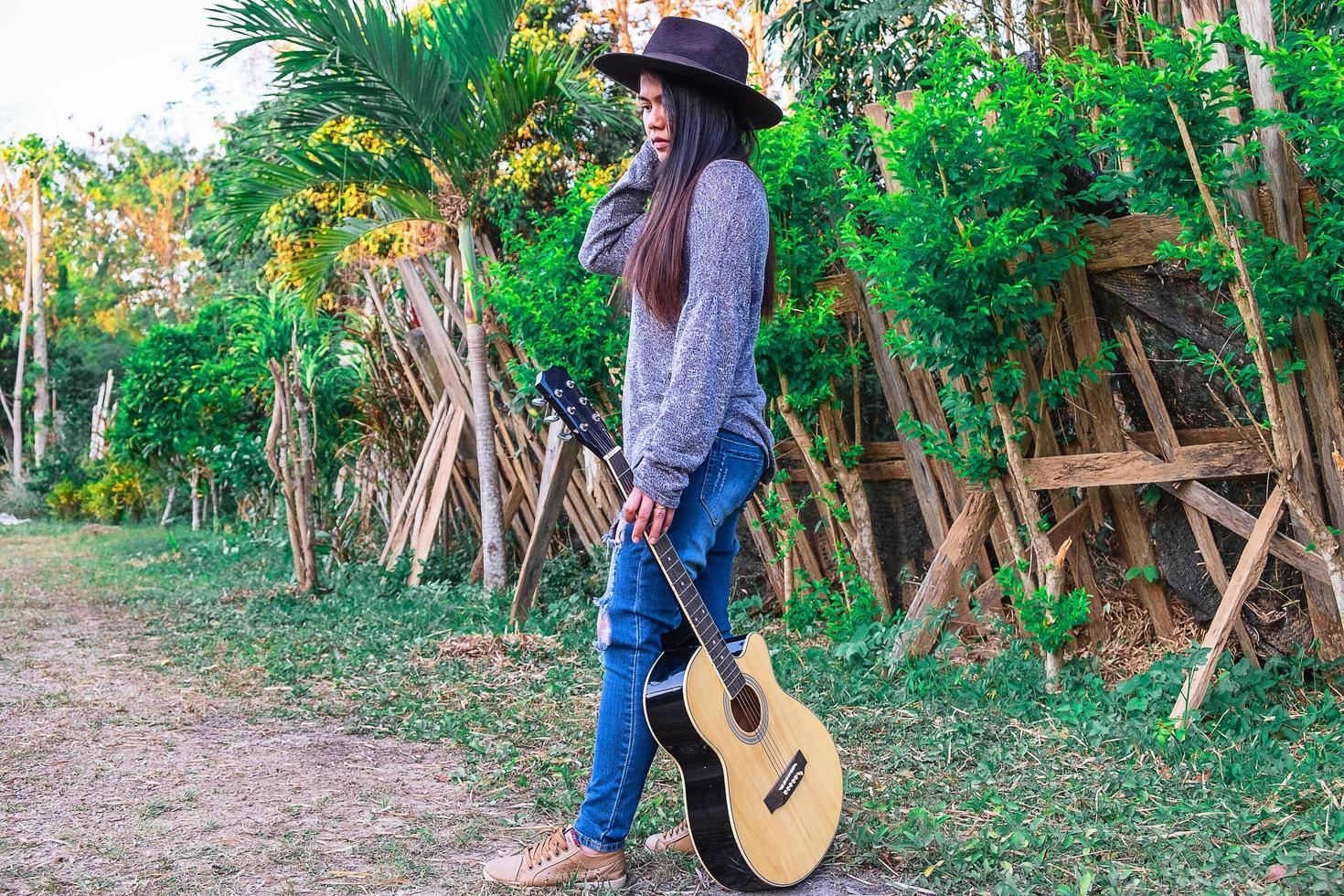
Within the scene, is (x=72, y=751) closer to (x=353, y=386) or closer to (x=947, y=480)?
(x=947, y=480)

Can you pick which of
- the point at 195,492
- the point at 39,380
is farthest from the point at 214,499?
the point at 39,380

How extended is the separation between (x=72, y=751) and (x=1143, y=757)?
365 cm

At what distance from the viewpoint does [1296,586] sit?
12.8ft

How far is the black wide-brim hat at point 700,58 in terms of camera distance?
2562 millimetres

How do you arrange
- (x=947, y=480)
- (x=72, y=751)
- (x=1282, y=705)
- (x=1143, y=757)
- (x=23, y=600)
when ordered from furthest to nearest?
(x=23, y=600) → (x=947, y=480) → (x=72, y=751) → (x=1282, y=705) → (x=1143, y=757)

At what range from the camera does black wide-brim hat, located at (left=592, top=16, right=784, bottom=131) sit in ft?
8.41

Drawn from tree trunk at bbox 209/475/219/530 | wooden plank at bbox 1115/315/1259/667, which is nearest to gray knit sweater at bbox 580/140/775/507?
wooden plank at bbox 1115/315/1259/667

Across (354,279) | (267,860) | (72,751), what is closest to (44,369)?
(354,279)

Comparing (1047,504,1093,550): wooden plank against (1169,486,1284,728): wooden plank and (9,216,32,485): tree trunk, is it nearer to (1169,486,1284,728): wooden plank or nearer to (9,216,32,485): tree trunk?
(1169,486,1284,728): wooden plank

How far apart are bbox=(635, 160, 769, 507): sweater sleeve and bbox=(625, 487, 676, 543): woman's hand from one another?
0.06 ft

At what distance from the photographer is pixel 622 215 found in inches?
111


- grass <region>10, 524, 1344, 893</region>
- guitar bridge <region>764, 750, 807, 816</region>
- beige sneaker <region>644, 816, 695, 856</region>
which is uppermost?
guitar bridge <region>764, 750, 807, 816</region>

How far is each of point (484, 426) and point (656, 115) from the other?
4.61 metres

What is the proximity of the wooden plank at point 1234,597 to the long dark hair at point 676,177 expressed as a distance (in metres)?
2.15
